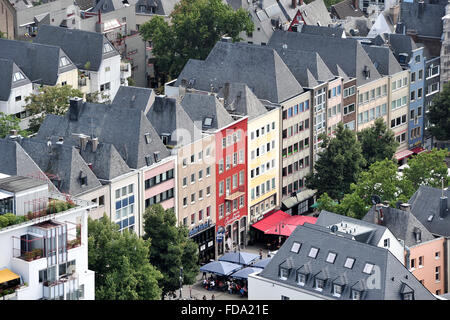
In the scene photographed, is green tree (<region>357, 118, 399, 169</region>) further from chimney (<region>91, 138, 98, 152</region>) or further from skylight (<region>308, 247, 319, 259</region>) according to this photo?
skylight (<region>308, 247, 319, 259</region>)

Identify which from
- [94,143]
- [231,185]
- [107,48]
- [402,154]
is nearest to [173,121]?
[94,143]

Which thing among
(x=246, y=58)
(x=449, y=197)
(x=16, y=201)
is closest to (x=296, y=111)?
(x=246, y=58)

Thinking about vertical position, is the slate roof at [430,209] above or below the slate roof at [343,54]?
below

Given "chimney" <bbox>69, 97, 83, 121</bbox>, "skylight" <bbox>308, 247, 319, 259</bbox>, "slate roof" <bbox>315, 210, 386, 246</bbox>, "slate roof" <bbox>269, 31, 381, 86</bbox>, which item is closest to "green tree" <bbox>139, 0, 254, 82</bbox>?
"slate roof" <bbox>269, 31, 381, 86</bbox>

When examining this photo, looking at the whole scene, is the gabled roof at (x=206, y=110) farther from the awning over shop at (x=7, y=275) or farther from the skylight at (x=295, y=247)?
the awning over shop at (x=7, y=275)

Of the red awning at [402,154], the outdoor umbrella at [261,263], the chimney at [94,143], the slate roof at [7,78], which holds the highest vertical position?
the slate roof at [7,78]

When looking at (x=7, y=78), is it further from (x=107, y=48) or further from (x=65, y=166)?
(x=65, y=166)

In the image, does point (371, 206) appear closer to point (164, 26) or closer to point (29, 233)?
point (29, 233)

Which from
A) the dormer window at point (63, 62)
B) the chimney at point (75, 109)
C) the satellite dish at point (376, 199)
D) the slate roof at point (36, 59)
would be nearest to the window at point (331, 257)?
the satellite dish at point (376, 199)
